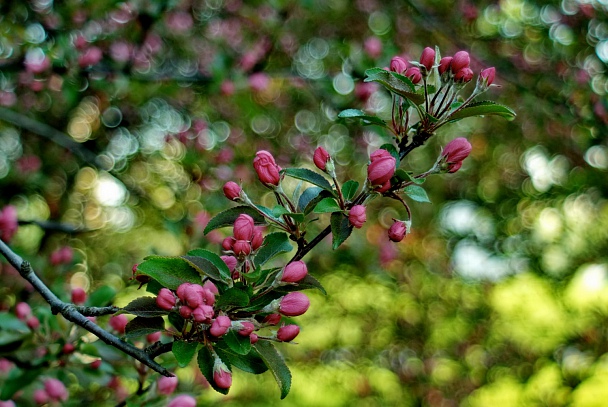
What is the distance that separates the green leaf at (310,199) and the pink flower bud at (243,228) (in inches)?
4.0

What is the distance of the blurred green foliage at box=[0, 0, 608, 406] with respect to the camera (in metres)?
3.37

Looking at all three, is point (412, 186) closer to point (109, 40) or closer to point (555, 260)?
point (109, 40)

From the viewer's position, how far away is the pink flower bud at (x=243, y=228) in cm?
102

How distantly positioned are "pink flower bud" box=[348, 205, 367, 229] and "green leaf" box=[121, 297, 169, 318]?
0.34 m

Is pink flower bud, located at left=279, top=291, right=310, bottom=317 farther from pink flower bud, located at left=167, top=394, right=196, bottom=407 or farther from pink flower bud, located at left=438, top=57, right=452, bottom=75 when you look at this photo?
pink flower bud, located at left=167, top=394, right=196, bottom=407

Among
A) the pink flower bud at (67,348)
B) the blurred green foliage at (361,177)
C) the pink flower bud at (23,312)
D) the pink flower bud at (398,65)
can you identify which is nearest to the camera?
Answer: the pink flower bud at (398,65)

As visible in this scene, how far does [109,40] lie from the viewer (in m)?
2.98

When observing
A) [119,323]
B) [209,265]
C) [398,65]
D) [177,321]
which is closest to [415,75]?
[398,65]

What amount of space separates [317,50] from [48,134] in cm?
227

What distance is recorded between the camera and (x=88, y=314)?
987 millimetres

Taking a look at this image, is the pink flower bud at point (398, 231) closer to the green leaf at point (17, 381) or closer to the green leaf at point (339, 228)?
the green leaf at point (339, 228)

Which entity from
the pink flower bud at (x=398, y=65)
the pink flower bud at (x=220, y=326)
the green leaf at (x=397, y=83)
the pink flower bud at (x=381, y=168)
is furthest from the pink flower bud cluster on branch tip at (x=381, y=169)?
the pink flower bud at (x=220, y=326)

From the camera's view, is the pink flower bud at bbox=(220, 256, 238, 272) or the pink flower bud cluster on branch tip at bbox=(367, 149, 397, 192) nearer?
the pink flower bud cluster on branch tip at bbox=(367, 149, 397, 192)

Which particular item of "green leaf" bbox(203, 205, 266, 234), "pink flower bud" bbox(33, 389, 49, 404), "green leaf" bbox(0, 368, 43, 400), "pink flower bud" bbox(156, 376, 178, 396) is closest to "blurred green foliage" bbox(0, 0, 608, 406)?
"pink flower bud" bbox(33, 389, 49, 404)
